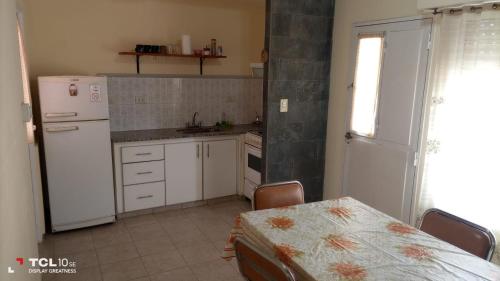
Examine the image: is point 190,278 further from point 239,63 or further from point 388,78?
point 239,63

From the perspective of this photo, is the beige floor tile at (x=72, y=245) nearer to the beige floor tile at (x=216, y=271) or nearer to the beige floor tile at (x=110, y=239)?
the beige floor tile at (x=110, y=239)

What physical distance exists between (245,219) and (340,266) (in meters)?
0.65

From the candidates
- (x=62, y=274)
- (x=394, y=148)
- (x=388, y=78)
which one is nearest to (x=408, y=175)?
(x=394, y=148)

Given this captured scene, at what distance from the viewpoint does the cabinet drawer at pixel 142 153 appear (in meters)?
3.67

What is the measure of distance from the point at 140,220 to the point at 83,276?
3.56ft

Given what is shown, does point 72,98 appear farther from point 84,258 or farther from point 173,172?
point 84,258

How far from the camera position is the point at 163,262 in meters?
2.96

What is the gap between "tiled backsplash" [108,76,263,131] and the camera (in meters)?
4.08

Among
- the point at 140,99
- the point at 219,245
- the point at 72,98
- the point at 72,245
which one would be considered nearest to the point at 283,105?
the point at 219,245

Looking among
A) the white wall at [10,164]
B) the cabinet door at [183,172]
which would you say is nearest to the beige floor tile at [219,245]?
the cabinet door at [183,172]

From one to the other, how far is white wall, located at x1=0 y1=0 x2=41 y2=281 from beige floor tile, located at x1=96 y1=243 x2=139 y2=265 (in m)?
0.89

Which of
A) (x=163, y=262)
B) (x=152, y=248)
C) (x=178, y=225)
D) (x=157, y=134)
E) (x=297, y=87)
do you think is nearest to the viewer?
(x=163, y=262)

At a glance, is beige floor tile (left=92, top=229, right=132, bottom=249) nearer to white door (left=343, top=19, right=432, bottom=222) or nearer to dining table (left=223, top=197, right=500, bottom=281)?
dining table (left=223, top=197, right=500, bottom=281)

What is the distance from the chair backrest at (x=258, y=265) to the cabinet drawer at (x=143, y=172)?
232 cm
